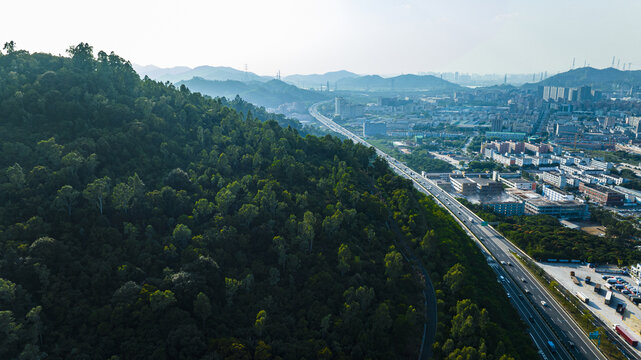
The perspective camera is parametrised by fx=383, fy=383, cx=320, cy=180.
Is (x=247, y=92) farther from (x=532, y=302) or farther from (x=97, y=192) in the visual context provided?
(x=532, y=302)

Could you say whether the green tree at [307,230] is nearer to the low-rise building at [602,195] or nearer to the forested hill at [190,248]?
the forested hill at [190,248]

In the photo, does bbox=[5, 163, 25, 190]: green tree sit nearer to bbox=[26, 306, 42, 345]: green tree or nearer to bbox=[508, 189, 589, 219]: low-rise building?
bbox=[26, 306, 42, 345]: green tree

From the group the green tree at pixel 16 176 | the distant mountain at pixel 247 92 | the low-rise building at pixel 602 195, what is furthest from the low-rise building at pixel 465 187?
the distant mountain at pixel 247 92

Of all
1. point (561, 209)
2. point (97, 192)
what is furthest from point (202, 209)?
point (561, 209)

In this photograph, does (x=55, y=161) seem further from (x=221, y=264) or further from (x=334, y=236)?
(x=334, y=236)

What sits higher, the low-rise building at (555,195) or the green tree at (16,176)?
the green tree at (16,176)
